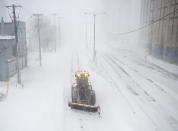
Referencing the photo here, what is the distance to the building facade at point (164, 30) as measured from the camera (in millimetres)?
40656

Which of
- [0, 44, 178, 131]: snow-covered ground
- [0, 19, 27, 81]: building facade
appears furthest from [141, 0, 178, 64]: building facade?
[0, 19, 27, 81]: building facade

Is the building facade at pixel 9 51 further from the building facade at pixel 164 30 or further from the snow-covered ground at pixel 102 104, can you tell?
the building facade at pixel 164 30

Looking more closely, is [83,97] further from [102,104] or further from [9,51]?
[9,51]

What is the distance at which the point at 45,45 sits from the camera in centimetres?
6619

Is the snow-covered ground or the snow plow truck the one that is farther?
the snow plow truck

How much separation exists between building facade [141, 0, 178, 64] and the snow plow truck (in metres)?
24.6

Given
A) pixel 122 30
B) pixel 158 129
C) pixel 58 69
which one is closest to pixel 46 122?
pixel 158 129

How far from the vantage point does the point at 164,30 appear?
4553 cm

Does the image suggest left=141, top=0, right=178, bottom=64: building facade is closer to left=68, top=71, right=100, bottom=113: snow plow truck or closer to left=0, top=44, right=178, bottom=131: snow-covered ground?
left=0, top=44, right=178, bottom=131: snow-covered ground

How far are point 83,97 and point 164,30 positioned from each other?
3272 cm

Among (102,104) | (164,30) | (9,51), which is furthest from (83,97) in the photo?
(164,30)

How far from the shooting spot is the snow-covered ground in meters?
16.2

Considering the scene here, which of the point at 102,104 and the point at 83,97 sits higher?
the point at 83,97

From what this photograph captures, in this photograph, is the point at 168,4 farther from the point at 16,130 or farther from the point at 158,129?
the point at 16,130
